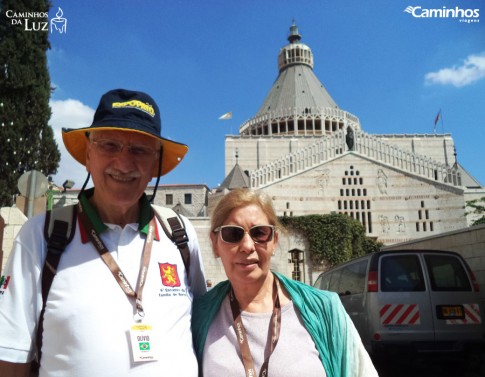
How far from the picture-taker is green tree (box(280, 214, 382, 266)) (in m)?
29.3

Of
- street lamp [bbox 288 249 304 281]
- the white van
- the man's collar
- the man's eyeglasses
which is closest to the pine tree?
the white van

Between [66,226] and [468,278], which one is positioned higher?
[66,226]

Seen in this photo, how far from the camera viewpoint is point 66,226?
6.70ft

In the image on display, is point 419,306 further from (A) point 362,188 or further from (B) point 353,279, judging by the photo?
(A) point 362,188

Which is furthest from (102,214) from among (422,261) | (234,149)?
(234,149)

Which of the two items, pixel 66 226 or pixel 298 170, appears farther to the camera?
pixel 298 170

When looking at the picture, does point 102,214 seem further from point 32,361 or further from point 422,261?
point 422,261

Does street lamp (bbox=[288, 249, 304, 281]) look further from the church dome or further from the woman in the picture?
the woman

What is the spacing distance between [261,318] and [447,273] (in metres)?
5.52

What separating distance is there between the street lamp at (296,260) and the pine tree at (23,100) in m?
18.3

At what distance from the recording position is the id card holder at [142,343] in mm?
1879

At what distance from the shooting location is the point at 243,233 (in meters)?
2.35

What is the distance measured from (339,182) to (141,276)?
120ft

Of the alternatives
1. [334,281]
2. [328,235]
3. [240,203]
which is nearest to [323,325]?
[240,203]
